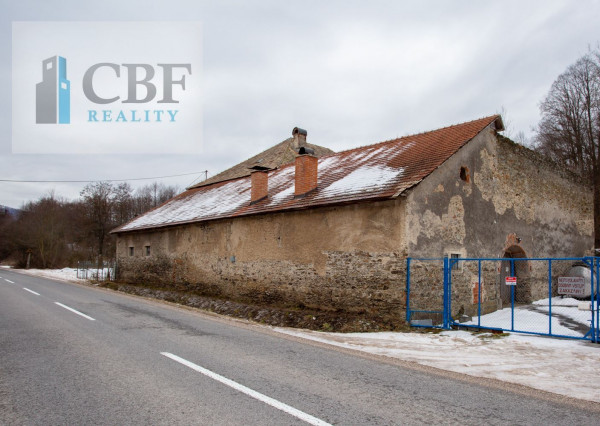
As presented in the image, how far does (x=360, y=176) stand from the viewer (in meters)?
13.5

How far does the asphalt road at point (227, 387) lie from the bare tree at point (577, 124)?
25.8m

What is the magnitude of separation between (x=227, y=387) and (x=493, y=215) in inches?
457

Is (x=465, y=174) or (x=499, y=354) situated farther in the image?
(x=465, y=174)

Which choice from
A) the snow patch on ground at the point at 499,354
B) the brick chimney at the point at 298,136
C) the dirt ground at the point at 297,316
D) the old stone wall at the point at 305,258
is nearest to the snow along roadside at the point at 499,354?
the snow patch on ground at the point at 499,354

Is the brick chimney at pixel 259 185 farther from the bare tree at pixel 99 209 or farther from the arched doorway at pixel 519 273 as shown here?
the bare tree at pixel 99 209

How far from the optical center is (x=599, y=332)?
8586 millimetres

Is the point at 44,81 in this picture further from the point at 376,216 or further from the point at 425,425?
the point at 425,425

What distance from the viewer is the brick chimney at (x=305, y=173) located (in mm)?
14141

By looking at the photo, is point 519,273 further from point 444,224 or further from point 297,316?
point 297,316

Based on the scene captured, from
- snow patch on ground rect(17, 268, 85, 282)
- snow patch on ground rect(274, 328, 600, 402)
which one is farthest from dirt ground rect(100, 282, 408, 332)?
snow patch on ground rect(17, 268, 85, 282)

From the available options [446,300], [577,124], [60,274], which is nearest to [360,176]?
[446,300]

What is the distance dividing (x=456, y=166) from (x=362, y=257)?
4.02m

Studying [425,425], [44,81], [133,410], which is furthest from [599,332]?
[44,81]

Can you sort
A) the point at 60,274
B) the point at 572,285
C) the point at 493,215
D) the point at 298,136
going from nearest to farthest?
the point at 572,285 → the point at 493,215 → the point at 298,136 → the point at 60,274
